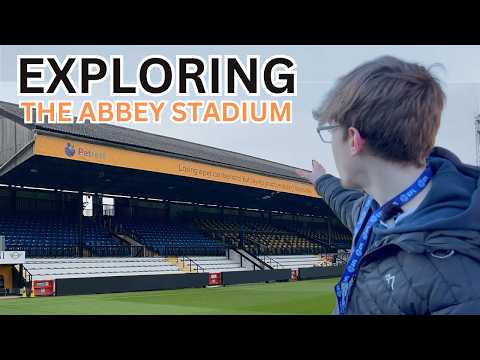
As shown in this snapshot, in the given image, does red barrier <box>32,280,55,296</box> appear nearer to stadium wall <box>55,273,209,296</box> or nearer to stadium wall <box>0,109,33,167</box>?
stadium wall <box>55,273,209,296</box>

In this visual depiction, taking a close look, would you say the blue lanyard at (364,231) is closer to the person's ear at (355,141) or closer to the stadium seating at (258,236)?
the person's ear at (355,141)

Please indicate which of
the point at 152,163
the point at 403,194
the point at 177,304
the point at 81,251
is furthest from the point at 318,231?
the point at 403,194

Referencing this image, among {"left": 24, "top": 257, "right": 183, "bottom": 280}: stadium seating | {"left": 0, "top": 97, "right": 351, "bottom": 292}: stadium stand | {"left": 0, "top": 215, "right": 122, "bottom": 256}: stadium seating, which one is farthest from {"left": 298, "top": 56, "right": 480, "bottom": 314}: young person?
{"left": 0, "top": 215, "right": 122, "bottom": 256}: stadium seating

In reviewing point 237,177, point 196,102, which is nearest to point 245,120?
point 196,102

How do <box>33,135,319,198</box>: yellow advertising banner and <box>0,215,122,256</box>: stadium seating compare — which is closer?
<box>33,135,319,198</box>: yellow advertising banner

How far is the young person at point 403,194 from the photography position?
4.86 ft

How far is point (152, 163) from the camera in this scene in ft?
74.2

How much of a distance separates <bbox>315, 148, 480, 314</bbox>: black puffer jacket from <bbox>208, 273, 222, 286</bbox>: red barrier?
938 inches

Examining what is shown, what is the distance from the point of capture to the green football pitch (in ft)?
45.7

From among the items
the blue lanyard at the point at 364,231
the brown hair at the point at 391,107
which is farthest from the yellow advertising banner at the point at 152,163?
the brown hair at the point at 391,107

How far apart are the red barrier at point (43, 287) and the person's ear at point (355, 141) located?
750 inches

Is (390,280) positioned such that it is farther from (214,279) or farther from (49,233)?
(49,233)

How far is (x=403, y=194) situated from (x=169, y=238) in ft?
92.0
